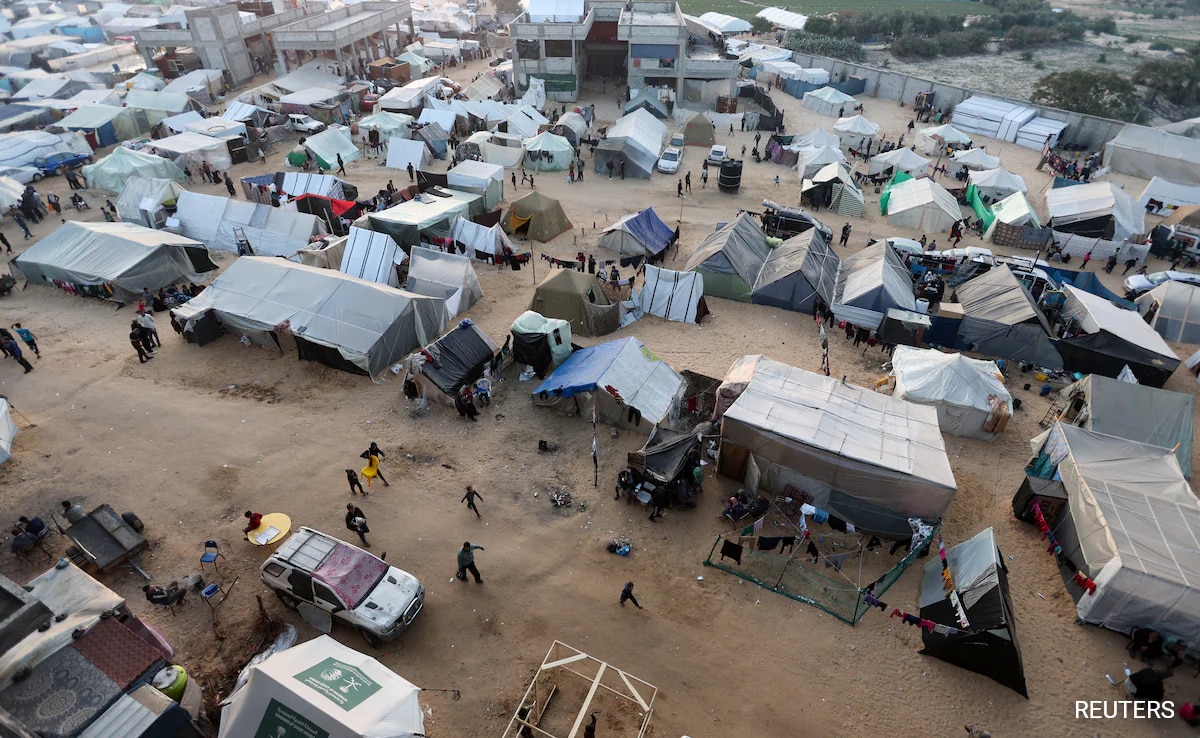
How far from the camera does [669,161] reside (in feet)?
118

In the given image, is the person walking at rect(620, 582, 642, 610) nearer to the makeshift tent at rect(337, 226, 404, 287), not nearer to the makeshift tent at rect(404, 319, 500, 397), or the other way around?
the makeshift tent at rect(404, 319, 500, 397)

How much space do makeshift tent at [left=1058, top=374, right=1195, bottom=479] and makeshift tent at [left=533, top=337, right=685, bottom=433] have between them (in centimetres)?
1105

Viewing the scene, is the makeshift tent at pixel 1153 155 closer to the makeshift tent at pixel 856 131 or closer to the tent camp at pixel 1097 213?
the tent camp at pixel 1097 213

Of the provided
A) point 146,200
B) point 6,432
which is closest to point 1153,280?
point 6,432

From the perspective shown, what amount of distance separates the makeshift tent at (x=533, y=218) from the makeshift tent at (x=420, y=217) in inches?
75.1

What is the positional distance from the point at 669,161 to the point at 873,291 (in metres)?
18.9

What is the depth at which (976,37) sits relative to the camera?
Result: 74.2 meters

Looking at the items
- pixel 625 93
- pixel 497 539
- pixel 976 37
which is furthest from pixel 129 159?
pixel 976 37

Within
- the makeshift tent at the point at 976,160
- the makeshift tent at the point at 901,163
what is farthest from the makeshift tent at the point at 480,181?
the makeshift tent at the point at 976,160

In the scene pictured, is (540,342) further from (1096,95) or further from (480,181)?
(1096,95)

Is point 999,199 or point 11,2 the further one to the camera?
point 11,2

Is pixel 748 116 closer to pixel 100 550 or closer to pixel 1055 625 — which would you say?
pixel 1055 625

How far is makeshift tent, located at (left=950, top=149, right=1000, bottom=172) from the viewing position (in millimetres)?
35594

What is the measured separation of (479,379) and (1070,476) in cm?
1524
